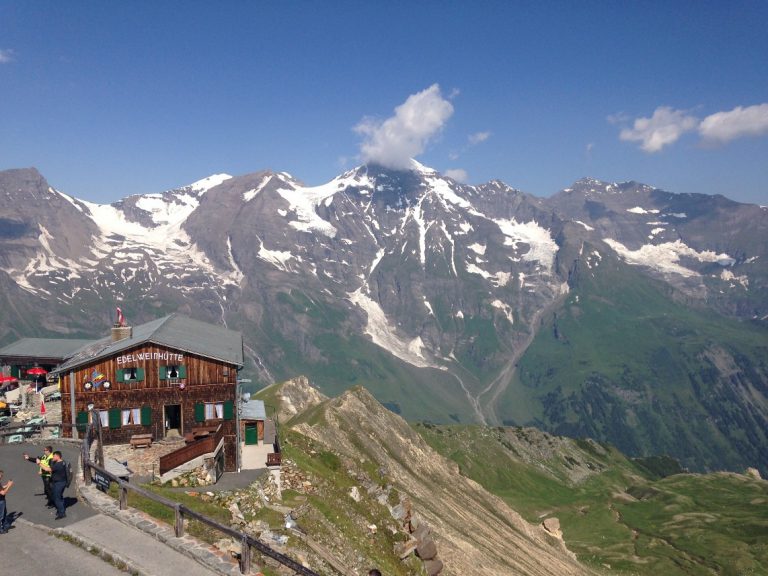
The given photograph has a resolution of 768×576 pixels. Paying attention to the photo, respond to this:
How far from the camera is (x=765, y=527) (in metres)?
174

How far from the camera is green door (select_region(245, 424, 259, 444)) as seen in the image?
5519cm

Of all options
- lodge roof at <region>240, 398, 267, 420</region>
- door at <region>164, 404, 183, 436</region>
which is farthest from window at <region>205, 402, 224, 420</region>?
lodge roof at <region>240, 398, 267, 420</region>

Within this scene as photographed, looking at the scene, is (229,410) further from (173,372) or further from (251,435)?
(173,372)

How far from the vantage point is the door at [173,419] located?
52.9 m

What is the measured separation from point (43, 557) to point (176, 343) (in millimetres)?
30313

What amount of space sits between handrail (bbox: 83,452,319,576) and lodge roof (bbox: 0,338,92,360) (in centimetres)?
4678

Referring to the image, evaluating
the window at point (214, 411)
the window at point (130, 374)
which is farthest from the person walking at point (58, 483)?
→ the window at point (214, 411)

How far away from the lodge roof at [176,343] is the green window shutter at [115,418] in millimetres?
4806

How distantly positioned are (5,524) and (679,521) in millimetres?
204634

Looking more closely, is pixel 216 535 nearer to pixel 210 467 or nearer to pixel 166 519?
pixel 166 519

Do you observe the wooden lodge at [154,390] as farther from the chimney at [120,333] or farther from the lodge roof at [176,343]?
the chimney at [120,333]

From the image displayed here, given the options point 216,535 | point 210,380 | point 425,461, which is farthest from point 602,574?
point 216,535

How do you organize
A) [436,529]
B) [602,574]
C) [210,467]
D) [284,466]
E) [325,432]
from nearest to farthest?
[210,467], [284,466], [436,529], [325,432], [602,574]

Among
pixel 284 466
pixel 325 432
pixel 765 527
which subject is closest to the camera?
pixel 284 466
